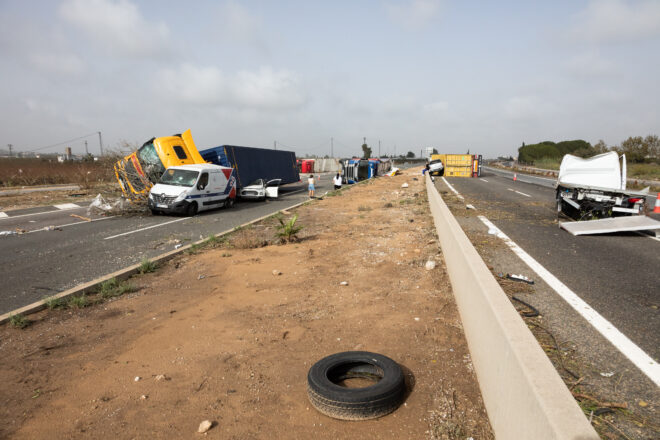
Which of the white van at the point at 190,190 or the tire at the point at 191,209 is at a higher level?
the white van at the point at 190,190

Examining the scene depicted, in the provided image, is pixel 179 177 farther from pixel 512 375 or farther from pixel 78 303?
pixel 512 375

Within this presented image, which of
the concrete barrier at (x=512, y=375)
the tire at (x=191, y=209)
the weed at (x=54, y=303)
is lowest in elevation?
the weed at (x=54, y=303)

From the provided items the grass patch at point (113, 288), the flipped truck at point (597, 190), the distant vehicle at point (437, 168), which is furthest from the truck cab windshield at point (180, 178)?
the distant vehicle at point (437, 168)

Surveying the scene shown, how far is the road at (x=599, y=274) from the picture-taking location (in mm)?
3840

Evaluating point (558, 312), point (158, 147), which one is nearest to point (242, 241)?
point (558, 312)

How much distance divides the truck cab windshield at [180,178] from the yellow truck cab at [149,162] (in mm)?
1337

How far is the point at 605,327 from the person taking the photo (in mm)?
3967

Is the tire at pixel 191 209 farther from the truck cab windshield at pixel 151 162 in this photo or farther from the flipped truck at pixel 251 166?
the flipped truck at pixel 251 166

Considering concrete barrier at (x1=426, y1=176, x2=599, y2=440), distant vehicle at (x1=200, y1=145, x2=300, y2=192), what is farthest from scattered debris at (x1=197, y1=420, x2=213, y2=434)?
distant vehicle at (x1=200, y1=145, x2=300, y2=192)

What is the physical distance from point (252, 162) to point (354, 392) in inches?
743

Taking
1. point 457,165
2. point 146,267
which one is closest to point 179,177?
point 146,267

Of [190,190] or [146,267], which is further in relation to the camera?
[190,190]

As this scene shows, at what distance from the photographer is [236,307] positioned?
5.01 meters

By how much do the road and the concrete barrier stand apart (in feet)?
3.84
